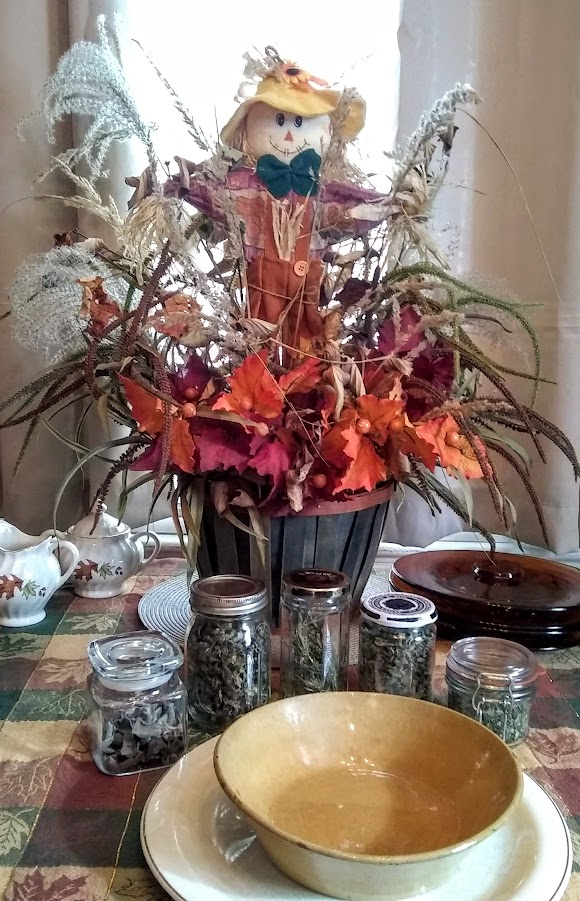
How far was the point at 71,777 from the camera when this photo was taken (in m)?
0.55

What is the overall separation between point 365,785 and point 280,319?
38cm

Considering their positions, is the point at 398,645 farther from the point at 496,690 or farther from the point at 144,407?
the point at 144,407

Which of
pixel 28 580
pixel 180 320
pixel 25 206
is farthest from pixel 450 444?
pixel 25 206

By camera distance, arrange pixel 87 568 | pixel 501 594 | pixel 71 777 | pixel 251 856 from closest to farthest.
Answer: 1. pixel 251 856
2. pixel 71 777
3. pixel 501 594
4. pixel 87 568

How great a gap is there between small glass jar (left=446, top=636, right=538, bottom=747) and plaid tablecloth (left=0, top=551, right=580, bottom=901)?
0.02 m

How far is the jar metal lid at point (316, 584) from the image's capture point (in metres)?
0.61

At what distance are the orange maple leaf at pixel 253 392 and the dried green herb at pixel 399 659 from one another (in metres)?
0.20

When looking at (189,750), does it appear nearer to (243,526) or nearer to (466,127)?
(243,526)

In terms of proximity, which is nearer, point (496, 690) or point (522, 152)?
point (496, 690)

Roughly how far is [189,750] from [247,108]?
0.56 m

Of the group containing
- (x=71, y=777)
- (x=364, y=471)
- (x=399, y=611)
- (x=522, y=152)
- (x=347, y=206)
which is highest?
(x=522, y=152)

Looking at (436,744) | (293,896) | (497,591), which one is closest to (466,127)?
(497,591)

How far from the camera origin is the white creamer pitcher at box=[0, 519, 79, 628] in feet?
2.66

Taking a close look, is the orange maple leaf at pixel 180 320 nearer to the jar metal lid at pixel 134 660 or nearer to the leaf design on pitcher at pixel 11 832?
the jar metal lid at pixel 134 660
